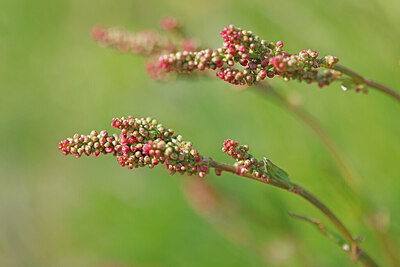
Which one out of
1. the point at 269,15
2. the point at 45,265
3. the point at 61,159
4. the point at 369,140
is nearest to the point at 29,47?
the point at 61,159

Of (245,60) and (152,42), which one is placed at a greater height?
(152,42)

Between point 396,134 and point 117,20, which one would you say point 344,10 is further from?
point 117,20

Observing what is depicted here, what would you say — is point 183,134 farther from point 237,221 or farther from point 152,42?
point 152,42

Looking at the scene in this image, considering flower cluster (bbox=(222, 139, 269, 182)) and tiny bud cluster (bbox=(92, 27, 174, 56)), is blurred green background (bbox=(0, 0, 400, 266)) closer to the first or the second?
tiny bud cluster (bbox=(92, 27, 174, 56))

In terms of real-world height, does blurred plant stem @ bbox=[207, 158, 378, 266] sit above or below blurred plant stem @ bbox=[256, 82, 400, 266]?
below

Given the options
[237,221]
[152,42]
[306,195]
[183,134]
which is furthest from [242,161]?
[183,134]

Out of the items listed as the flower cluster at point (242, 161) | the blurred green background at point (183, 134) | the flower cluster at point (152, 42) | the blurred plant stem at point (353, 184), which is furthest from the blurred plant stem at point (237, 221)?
the flower cluster at point (242, 161)

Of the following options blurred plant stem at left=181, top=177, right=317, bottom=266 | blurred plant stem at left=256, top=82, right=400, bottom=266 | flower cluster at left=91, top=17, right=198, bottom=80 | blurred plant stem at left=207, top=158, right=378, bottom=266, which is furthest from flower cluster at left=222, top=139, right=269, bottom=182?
blurred plant stem at left=181, top=177, right=317, bottom=266
